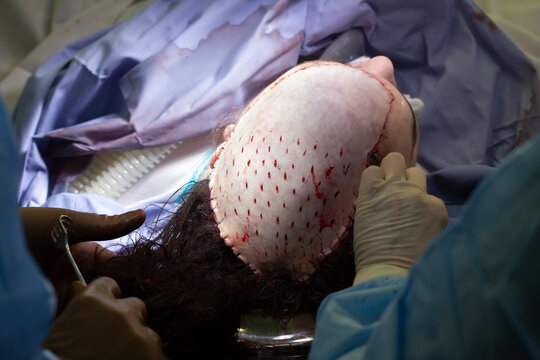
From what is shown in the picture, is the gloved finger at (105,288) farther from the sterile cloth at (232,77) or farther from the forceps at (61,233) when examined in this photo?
the sterile cloth at (232,77)

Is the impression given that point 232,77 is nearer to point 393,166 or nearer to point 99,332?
point 393,166

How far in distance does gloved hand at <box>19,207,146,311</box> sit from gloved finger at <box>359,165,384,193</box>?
44 centimetres

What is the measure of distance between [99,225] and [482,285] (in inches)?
28.4

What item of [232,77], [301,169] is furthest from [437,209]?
[232,77]

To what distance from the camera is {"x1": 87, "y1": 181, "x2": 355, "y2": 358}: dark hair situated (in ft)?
2.54

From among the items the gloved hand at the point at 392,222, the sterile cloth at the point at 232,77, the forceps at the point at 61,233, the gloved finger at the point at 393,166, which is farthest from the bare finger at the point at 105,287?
the sterile cloth at the point at 232,77

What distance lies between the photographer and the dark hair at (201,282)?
2.54 ft

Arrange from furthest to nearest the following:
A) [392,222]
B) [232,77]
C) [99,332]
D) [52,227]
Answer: [232,77] < [52,227] < [392,222] < [99,332]

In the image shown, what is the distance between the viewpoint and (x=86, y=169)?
4.61ft

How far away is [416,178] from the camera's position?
2.81ft

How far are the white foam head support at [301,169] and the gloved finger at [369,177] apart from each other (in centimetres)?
5

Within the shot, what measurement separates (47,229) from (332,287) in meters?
0.57

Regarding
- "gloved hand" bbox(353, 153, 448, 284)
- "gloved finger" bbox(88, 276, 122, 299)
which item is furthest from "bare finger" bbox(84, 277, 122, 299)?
"gloved hand" bbox(353, 153, 448, 284)

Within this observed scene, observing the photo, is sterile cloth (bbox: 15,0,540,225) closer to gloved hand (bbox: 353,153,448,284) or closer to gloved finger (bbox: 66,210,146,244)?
gloved finger (bbox: 66,210,146,244)
